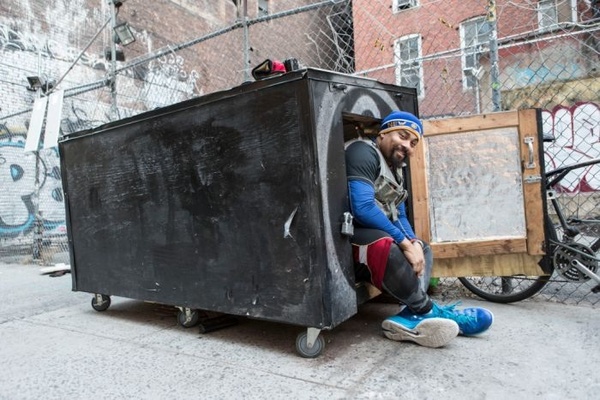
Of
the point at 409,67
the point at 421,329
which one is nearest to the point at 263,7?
the point at 409,67

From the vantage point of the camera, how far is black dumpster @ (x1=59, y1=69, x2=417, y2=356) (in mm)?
2271

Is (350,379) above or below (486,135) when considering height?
below

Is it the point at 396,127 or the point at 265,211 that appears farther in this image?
the point at 396,127

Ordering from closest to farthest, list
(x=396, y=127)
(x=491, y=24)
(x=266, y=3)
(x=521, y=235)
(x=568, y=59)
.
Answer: (x=396, y=127), (x=521, y=235), (x=491, y=24), (x=568, y=59), (x=266, y=3)

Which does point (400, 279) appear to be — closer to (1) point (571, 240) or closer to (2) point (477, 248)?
(2) point (477, 248)

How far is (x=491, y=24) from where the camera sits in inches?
137

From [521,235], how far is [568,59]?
15.1 ft

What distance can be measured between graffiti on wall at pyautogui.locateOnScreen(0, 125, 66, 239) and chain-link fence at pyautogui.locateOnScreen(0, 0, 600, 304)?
0.9 inches

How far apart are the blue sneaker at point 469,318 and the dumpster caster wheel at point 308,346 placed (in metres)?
0.62

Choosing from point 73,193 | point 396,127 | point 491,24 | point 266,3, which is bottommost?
point 73,193

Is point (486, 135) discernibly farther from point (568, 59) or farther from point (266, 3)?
point (266, 3)

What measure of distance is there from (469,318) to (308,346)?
101 cm

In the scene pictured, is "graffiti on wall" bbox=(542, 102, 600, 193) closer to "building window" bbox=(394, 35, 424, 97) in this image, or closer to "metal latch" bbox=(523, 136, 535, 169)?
"building window" bbox=(394, 35, 424, 97)

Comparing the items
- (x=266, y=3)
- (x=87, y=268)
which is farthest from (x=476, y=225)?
(x=266, y=3)
